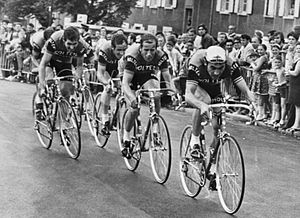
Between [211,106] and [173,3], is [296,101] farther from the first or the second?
[173,3]

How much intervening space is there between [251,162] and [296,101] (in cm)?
426

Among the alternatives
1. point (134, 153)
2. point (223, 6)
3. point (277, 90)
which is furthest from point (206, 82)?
point (223, 6)

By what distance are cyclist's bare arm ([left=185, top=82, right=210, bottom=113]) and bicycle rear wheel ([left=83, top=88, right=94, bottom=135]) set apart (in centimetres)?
423

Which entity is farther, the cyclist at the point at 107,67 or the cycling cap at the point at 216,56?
the cyclist at the point at 107,67

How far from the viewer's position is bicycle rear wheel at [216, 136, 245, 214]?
8.33 meters

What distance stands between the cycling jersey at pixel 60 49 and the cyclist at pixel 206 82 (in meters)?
3.70

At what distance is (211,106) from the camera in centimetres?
866

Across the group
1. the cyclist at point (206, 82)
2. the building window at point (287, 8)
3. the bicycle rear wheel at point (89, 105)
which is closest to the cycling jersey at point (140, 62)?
the cyclist at point (206, 82)

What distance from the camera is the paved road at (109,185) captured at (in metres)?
8.43

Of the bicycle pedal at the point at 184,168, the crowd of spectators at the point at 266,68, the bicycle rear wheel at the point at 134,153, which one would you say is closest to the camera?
the bicycle pedal at the point at 184,168

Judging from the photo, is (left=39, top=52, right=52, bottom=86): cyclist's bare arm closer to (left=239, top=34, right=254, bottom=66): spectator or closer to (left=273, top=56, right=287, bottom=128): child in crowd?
(left=273, top=56, right=287, bottom=128): child in crowd

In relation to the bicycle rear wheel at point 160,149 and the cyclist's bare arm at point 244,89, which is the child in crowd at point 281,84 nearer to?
the bicycle rear wheel at point 160,149

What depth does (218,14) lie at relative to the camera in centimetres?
4784

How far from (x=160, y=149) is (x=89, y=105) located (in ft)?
11.8
